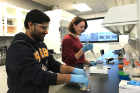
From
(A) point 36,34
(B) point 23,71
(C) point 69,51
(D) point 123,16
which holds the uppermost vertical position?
(D) point 123,16

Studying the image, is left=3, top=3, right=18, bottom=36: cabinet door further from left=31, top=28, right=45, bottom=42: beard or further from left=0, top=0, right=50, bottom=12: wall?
left=31, top=28, right=45, bottom=42: beard

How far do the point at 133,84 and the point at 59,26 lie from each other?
8.94ft

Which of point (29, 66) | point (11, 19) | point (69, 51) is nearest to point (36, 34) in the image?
point (29, 66)

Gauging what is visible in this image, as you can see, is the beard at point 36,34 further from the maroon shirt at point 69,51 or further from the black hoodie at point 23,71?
the maroon shirt at point 69,51

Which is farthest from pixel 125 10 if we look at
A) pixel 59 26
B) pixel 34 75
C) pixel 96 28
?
pixel 96 28

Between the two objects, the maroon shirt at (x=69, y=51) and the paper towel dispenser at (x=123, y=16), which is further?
the maroon shirt at (x=69, y=51)

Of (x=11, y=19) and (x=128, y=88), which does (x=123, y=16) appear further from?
(x=11, y=19)

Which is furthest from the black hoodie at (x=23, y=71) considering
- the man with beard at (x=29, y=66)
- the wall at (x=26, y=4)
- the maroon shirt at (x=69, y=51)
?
the wall at (x=26, y=4)

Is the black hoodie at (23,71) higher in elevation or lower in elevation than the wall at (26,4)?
lower

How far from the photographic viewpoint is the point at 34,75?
2.44ft

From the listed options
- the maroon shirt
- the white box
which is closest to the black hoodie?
the white box

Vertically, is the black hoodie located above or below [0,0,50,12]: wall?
below

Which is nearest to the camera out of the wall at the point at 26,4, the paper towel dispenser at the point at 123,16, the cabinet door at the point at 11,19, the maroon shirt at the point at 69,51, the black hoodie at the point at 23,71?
the black hoodie at the point at 23,71

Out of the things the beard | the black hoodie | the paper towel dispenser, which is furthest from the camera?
the paper towel dispenser
